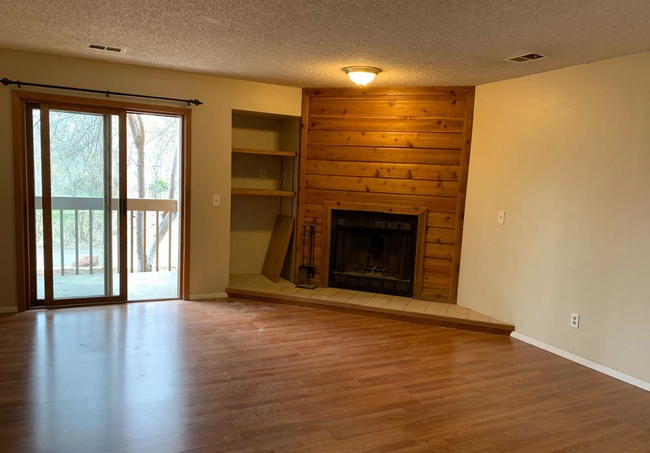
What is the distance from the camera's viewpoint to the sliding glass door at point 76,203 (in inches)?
158

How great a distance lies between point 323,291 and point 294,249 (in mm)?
641

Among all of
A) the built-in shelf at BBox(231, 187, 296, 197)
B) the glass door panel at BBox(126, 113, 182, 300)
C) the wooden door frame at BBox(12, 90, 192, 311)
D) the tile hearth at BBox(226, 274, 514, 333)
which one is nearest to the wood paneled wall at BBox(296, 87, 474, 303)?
the built-in shelf at BBox(231, 187, 296, 197)

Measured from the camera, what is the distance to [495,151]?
4.18 metres

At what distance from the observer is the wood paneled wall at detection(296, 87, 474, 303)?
450 cm

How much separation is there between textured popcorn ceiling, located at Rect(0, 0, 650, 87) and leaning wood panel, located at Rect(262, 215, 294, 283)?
1903mm

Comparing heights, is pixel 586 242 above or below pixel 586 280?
above

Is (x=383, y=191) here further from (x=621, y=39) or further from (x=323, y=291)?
(x=621, y=39)

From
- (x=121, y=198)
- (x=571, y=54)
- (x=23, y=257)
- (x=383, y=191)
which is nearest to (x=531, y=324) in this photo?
(x=383, y=191)

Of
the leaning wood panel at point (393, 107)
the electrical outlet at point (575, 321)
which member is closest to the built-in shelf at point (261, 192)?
the leaning wood panel at point (393, 107)

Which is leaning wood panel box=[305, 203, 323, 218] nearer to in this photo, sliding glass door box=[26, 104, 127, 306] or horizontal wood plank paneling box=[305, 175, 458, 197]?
horizontal wood plank paneling box=[305, 175, 458, 197]

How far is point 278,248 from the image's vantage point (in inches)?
208

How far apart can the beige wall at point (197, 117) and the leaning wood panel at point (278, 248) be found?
650 mm

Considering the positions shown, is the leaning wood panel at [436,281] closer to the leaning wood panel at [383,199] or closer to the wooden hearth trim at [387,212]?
the wooden hearth trim at [387,212]

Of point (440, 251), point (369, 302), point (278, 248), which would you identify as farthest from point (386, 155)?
point (278, 248)
